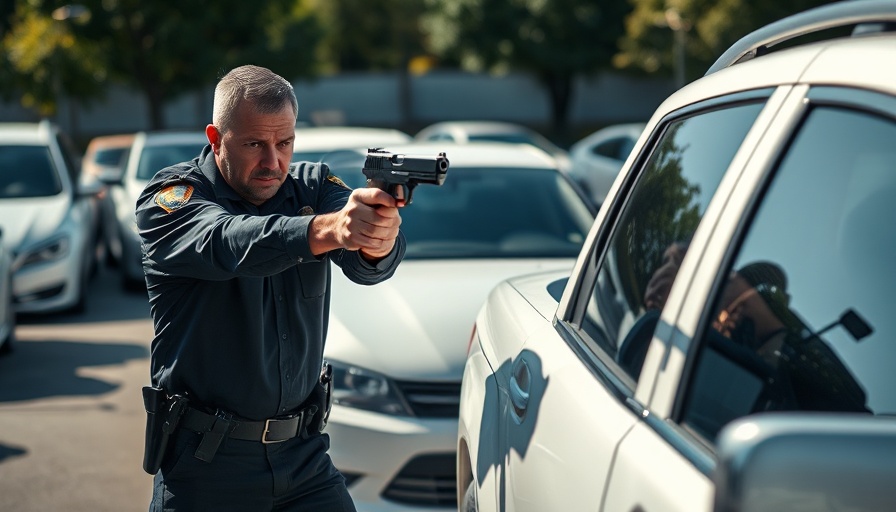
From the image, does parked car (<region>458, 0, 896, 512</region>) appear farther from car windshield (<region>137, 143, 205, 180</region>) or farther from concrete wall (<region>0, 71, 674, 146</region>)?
concrete wall (<region>0, 71, 674, 146</region>)

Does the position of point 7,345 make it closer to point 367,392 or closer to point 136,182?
point 136,182

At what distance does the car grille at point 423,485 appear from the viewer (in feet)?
14.5

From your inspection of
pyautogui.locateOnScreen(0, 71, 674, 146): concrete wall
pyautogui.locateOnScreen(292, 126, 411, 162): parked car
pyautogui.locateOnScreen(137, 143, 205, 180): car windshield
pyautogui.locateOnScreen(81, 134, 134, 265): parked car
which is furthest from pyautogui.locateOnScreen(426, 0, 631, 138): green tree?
pyautogui.locateOnScreen(292, 126, 411, 162): parked car

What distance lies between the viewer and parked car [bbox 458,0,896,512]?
1.24 metres

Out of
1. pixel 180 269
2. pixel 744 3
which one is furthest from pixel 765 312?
pixel 744 3

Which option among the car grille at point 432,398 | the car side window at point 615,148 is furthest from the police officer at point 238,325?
the car side window at point 615,148

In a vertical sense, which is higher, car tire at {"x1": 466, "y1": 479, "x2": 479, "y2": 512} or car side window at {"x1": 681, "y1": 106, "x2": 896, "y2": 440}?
car side window at {"x1": 681, "y1": 106, "x2": 896, "y2": 440}

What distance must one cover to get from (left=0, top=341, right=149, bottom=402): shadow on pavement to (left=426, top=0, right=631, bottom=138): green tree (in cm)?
3546

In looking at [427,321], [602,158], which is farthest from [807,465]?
[602,158]

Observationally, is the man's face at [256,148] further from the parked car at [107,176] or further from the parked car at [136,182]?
the parked car at [107,176]

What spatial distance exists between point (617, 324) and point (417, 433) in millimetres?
2148

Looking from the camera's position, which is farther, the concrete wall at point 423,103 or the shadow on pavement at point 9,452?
the concrete wall at point 423,103

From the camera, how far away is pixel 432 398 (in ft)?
14.9

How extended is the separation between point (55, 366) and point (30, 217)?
7.47 ft
